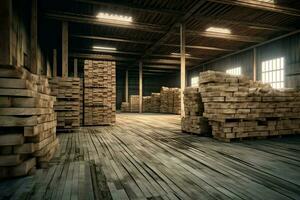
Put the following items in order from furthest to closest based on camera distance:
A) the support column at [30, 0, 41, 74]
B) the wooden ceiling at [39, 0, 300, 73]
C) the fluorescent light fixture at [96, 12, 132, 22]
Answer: the fluorescent light fixture at [96, 12, 132, 22]
the wooden ceiling at [39, 0, 300, 73]
the support column at [30, 0, 41, 74]

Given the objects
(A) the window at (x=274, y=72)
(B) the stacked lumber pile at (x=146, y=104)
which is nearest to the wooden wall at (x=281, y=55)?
(A) the window at (x=274, y=72)

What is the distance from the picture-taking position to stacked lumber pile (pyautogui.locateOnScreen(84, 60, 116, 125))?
11.3m

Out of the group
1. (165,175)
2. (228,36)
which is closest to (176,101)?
(228,36)

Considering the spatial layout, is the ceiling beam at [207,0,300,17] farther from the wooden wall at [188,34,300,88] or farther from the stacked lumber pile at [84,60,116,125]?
the stacked lumber pile at [84,60,116,125]

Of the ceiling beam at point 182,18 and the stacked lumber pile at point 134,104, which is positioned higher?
the ceiling beam at point 182,18

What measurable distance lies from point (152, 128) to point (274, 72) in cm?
1289

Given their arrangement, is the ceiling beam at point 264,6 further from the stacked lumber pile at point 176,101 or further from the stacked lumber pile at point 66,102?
the stacked lumber pile at point 176,101

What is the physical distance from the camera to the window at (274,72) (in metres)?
16.3

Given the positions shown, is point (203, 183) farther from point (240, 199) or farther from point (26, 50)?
point (26, 50)

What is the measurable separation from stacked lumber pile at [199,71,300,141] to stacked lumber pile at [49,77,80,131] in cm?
572

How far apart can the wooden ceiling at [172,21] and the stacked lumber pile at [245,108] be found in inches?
207

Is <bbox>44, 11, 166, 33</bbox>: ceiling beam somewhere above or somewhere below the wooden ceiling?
below

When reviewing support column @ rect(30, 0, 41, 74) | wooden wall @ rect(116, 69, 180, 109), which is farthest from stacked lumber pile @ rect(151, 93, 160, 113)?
support column @ rect(30, 0, 41, 74)

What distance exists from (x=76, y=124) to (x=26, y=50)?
4323 mm
